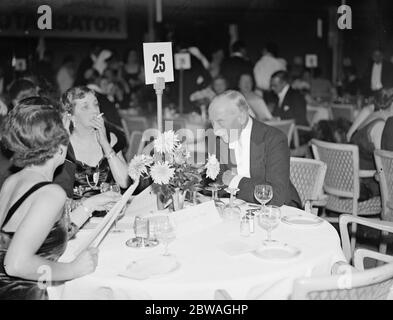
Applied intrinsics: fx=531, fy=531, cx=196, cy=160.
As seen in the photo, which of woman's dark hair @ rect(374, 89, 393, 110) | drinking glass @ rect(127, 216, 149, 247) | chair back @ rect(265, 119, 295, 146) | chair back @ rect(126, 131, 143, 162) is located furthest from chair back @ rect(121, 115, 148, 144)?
drinking glass @ rect(127, 216, 149, 247)

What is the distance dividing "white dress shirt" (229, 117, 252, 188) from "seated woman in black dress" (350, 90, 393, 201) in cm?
153

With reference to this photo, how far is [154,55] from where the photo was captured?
300 centimetres

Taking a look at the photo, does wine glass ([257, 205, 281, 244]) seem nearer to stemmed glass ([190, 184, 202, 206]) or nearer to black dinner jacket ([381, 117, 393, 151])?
stemmed glass ([190, 184, 202, 206])

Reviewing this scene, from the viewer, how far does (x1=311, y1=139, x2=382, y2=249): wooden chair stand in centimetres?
411

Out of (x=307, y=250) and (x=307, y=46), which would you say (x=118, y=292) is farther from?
(x=307, y=46)

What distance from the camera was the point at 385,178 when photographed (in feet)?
12.4

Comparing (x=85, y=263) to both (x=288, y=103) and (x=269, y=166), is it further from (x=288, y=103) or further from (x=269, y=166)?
(x=288, y=103)

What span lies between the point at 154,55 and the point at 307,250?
1442 millimetres

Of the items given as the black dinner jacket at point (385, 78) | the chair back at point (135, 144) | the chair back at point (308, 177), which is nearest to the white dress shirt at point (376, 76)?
the black dinner jacket at point (385, 78)

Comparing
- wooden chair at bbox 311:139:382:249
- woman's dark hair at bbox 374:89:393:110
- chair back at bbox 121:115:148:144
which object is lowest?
wooden chair at bbox 311:139:382:249

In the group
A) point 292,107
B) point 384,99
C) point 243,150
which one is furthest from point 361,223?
point 292,107

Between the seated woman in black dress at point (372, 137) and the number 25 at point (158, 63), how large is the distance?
2163mm

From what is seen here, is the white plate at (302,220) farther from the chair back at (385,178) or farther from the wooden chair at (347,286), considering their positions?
the chair back at (385,178)

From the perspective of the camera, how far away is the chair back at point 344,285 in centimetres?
167
